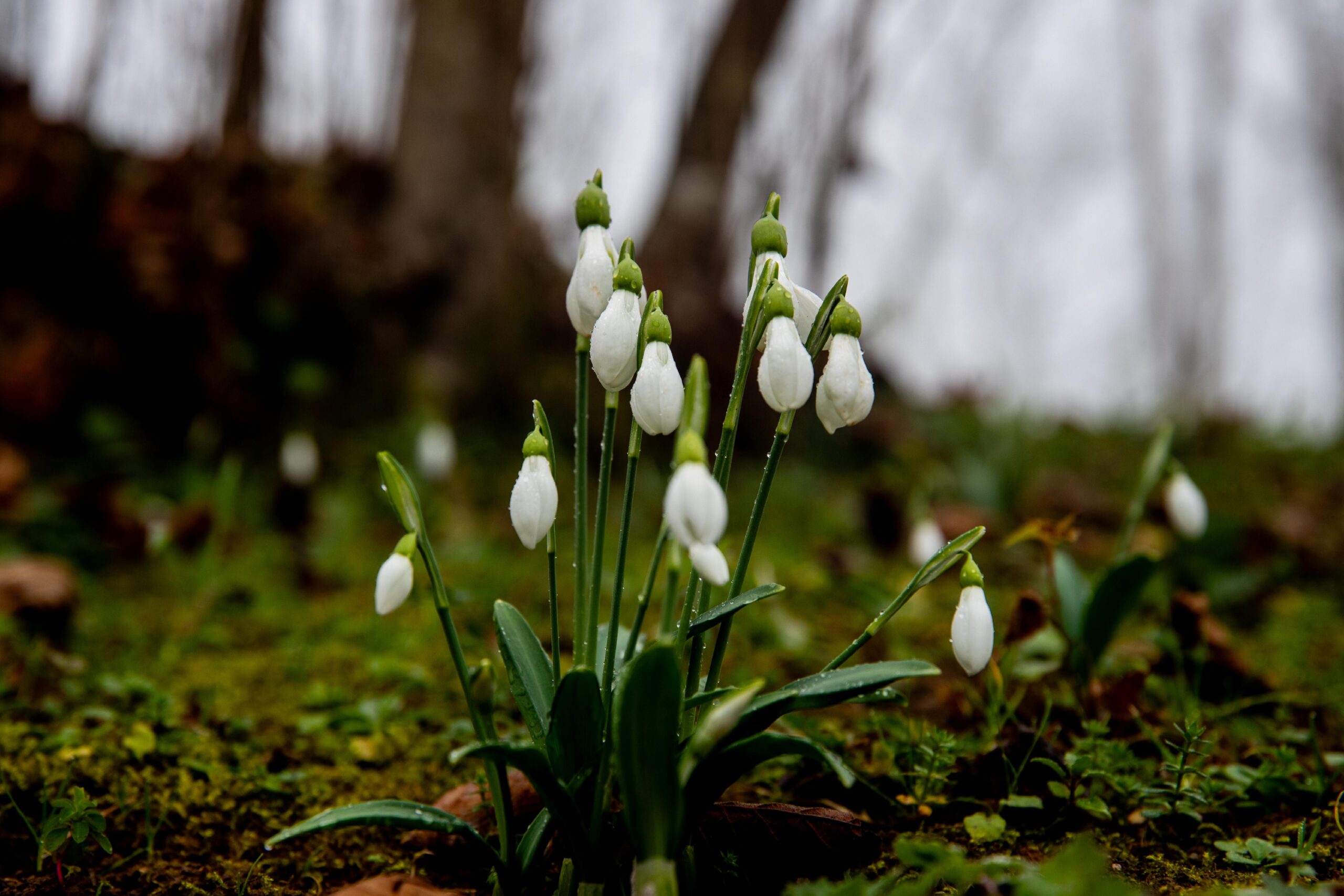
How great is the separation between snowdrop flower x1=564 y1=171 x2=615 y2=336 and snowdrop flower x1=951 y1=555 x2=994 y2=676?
565 millimetres

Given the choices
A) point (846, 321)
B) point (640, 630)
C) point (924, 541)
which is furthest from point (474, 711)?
point (924, 541)

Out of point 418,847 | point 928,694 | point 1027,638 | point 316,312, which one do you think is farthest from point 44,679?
point 316,312

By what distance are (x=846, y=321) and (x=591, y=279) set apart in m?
0.31

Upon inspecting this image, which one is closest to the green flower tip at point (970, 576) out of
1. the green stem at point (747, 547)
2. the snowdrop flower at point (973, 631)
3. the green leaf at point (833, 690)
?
the snowdrop flower at point (973, 631)

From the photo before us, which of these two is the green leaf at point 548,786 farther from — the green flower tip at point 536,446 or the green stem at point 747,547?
the green flower tip at point 536,446

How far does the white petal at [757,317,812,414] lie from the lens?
1014 mm

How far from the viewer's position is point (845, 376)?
106 centimetres

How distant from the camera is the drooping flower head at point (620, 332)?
1043 mm

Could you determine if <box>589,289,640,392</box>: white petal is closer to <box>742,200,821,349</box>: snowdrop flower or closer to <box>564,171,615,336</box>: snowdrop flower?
<box>564,171,615,336</box>: snowdrop flower

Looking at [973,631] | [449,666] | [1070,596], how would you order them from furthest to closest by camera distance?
[449,666] → [1070,596] → [973,631]

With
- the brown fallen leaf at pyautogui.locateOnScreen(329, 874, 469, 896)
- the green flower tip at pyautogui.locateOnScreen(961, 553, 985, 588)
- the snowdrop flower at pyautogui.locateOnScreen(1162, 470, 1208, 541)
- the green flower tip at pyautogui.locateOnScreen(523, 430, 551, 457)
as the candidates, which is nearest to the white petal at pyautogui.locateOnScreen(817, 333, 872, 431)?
the green flower tip at pyautogui.locateOnScreen(961, 553, 985, 588)

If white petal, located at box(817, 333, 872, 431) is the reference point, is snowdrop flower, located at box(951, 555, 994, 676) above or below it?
below

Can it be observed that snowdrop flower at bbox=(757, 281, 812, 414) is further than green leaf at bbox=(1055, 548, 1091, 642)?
No

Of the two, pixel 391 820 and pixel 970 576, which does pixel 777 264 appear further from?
pixel 391 820
